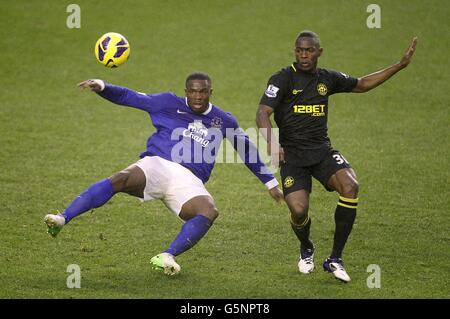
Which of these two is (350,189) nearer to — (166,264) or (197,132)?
(197,132)

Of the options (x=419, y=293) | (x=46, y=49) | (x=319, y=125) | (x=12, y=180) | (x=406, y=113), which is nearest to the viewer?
(x=419, y=293)

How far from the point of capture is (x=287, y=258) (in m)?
9.73

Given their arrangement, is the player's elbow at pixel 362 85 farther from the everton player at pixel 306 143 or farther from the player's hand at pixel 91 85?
the player's hand at pixel 91 85

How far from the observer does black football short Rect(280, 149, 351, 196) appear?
9094 millimetres

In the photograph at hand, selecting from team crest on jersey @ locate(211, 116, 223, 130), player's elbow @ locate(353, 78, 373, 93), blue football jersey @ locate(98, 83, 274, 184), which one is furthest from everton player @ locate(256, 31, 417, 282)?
team crest on jersey @ locate(211, 116, 223, 130)

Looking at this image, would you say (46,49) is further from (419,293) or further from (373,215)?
(419,293)

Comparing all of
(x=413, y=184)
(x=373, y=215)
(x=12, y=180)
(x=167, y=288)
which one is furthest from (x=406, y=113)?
(x=167, y=288)

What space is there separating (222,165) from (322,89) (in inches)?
204

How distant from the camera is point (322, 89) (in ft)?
30.5

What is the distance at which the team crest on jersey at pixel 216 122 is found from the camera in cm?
947

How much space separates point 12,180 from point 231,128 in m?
4.62

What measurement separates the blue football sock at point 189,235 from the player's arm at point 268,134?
1.00 meters

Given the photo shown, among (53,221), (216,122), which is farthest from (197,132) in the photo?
(53,221)

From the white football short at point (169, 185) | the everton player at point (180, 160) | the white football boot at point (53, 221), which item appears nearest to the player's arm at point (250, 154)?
the everton player at point (180, 160)
